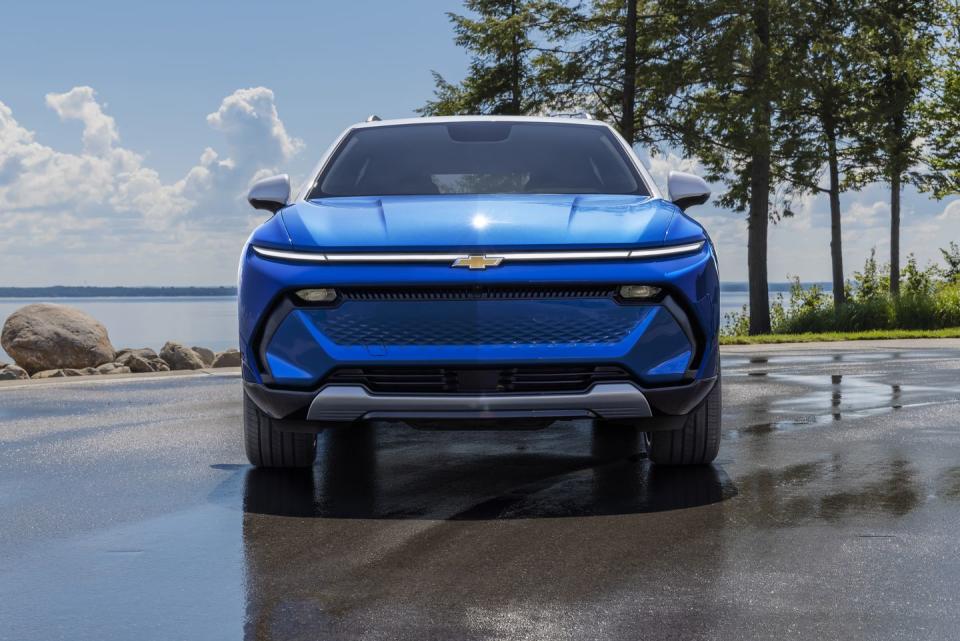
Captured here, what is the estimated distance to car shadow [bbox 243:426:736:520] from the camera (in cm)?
507

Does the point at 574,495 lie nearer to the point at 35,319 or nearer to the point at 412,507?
the point at 412,507

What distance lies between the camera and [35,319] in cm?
2014

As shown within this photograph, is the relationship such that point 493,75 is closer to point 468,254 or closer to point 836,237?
point 836,237

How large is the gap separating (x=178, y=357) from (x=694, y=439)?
15.5 meters

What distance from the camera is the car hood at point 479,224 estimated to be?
5.01 m

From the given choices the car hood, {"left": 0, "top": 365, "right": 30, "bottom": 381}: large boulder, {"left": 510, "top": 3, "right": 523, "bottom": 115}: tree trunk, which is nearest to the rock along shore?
{"left": 0, "top": 365, "right": 30, "bottom": 381}: large boulder

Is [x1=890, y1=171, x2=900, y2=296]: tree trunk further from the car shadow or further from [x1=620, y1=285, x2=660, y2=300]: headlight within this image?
[x1=620, y1=285, x2=660, y2=300]: headlight

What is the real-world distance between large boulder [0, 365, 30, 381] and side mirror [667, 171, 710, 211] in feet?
47.7

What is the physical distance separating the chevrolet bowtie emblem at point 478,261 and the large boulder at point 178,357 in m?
15.7

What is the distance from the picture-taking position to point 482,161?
6793 mm

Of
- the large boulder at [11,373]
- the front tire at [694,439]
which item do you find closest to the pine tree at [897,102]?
the large boulder at [11,373]

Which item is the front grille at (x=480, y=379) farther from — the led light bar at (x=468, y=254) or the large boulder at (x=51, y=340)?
the large boulder at (x=51, y=340)

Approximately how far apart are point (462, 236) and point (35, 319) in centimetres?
1709

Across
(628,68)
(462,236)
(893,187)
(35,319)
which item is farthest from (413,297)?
(893,187)
